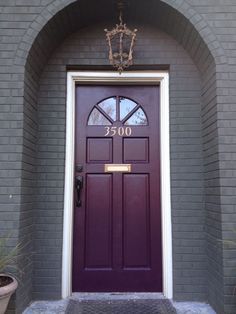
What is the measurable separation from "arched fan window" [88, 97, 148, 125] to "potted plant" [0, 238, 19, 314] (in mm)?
1506

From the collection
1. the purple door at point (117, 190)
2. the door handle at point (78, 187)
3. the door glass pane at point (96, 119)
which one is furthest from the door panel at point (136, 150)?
the door handle at point (78, 187)

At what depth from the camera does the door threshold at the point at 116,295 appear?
3432mm

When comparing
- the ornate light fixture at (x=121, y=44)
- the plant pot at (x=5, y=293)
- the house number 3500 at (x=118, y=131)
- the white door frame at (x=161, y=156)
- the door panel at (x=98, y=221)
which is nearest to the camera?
the plant pot at (x=5, y=293)

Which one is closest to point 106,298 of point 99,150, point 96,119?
point 99,150

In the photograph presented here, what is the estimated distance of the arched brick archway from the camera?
3182 millimetres

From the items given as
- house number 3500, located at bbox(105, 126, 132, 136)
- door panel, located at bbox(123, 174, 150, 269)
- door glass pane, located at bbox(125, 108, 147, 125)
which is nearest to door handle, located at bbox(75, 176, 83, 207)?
door panel, located at bbox(123, 174, 150, 269)

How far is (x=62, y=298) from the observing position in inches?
134

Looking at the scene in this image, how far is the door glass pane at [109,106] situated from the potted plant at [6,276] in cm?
164

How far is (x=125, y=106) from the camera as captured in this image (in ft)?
12.4

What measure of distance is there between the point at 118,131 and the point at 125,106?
284 mm

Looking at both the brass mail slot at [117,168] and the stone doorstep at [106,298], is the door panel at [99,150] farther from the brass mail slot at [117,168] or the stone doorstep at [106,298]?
the stone doorstep at [106,298]

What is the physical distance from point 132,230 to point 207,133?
123cm

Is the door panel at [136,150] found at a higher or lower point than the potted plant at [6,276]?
higher

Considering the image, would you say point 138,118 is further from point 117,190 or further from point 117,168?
point 117,190
